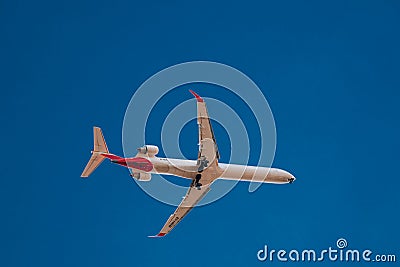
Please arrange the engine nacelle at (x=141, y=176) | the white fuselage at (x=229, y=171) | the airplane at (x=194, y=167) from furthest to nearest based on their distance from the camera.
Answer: the engine nacelle at (x=141, y=176)
the white fuselage at (x=229, y=171)
the airplane at (x=194, y=167)

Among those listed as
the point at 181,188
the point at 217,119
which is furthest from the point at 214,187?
the point at 217,119

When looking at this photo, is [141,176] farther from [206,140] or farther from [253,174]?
[253,174]

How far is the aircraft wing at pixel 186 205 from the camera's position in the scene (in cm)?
3766

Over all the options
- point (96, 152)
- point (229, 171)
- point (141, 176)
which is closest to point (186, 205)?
point (229, 171)

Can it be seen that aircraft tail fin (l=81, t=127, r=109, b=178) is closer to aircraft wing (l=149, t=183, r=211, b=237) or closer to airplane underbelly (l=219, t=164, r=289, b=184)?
aircraft wing (l=149, t=183, r=211, b=237)

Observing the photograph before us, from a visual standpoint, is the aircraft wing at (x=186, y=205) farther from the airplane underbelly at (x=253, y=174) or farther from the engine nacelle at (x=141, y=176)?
the engine nacelle at (x=141, y=176)

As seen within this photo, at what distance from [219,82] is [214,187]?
5.86 metres

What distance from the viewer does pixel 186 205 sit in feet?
127

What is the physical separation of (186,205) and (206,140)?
428 centimetres

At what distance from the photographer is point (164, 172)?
35625 mm

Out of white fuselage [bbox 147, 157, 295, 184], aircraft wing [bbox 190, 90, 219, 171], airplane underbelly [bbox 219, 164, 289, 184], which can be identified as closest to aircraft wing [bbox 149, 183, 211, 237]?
white fuselage [bbox 147, 157, 295, 184]

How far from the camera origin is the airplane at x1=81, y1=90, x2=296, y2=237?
115 ft

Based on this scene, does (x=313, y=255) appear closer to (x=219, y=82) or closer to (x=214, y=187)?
(x=214, y=187)

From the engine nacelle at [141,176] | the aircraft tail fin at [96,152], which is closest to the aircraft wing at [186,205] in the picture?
the engine nacelle at [141,176]
